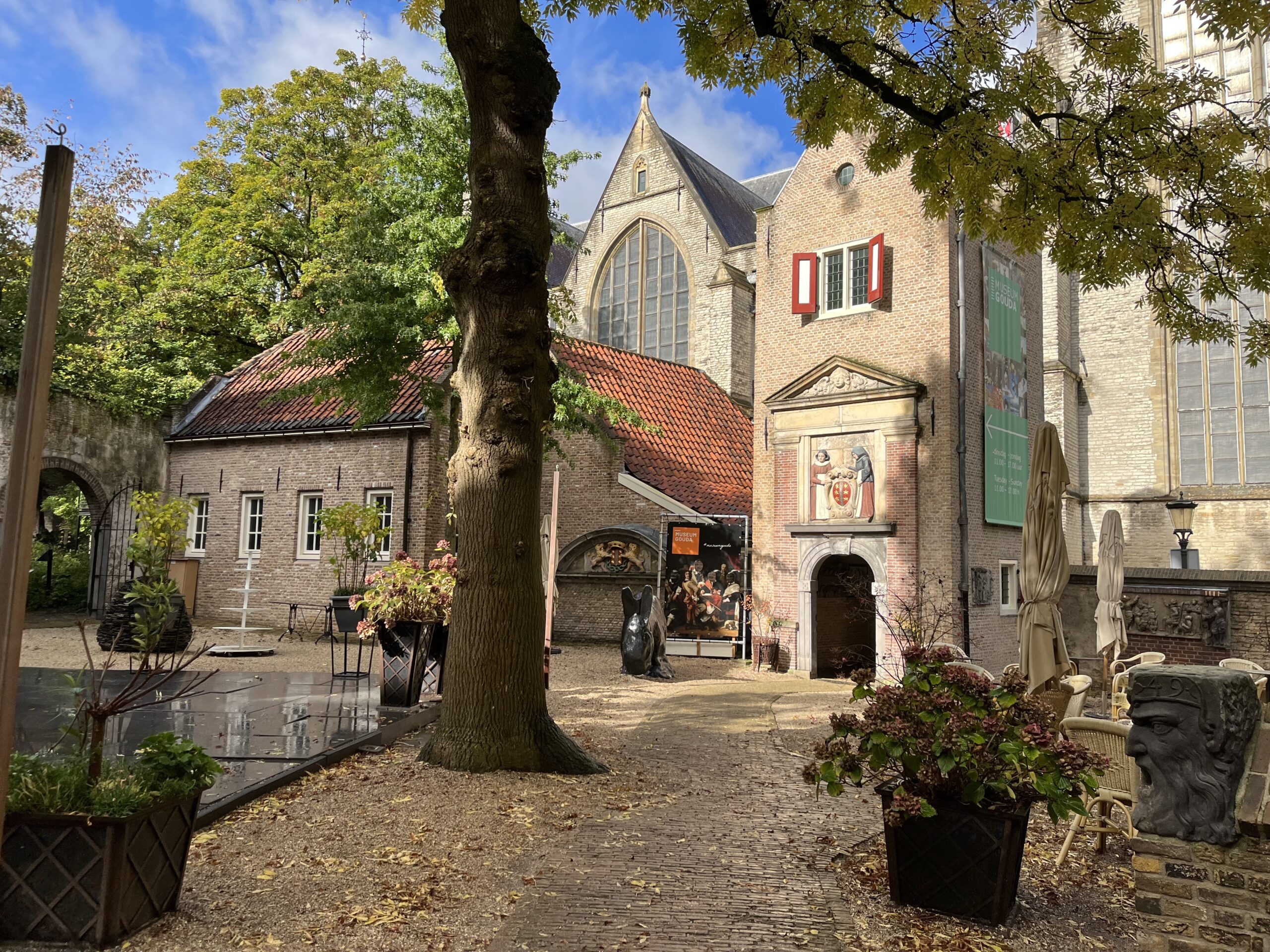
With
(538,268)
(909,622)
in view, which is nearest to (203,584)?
(909,622)

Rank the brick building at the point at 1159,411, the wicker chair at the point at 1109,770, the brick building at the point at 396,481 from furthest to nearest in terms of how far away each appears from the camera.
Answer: the brick building at the point at 1159,411 → the brick building at the point at 396,481 → the wicker chair at the point at 1109,770

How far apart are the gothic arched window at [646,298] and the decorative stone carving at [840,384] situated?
1340cm

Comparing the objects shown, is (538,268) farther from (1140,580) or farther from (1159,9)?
(1159,9)

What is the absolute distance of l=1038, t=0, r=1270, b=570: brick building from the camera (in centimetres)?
2353

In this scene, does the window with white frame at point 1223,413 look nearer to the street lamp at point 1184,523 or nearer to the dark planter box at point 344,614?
the street lamp at point 1184,523

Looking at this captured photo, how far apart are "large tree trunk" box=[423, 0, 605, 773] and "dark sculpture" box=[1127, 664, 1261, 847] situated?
4.20 m

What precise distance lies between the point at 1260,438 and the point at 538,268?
2401 cm

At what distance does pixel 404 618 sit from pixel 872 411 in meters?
10.1

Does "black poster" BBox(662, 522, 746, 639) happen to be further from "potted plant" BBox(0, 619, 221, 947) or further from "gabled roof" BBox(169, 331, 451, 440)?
"potted plant" BBox(0, 619, 221, 947)

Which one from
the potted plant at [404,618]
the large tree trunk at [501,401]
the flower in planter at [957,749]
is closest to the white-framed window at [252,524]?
the potted plant at [404,618]

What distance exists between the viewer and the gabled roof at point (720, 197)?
30219mm

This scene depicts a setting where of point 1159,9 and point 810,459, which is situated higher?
point 1159,9

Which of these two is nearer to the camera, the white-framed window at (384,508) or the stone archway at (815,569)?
the stone archway at (815,569)

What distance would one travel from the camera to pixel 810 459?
16.8 meters
